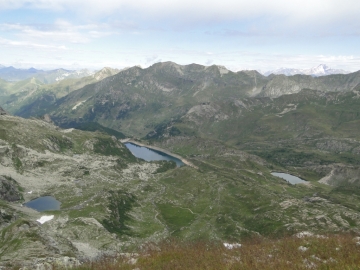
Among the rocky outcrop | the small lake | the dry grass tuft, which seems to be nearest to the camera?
the dry grass tuft

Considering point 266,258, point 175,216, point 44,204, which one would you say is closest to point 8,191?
point 44,204

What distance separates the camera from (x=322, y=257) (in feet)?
97.0

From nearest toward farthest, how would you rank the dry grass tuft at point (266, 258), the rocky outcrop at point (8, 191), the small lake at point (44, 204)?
the dry grass tuft at point (266, 258) → the rocky outcrop at point (8, 191) → the small lake at point (44, 204)

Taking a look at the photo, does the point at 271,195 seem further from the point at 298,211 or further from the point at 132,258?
the point at 132,258

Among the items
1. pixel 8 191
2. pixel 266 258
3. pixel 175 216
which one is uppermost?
pixel 266 258

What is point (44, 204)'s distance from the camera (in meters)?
170

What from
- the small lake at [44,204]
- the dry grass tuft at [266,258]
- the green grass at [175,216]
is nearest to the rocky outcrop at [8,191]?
the small lake at [44,204]

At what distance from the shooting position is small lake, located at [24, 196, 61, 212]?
534ft

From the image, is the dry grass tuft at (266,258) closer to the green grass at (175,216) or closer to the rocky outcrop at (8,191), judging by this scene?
the green grass at (175,216)

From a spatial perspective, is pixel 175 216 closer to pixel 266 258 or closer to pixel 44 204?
pixel 44 204

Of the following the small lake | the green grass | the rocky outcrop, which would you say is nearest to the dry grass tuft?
the green grass

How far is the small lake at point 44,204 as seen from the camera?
16262cm

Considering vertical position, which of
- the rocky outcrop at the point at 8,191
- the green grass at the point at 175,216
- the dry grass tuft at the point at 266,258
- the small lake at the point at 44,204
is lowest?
the green grass at the point at 175,216

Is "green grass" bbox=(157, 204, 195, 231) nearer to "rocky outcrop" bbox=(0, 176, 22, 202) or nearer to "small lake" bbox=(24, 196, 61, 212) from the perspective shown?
"small lake" bbox=(24, 196, 61, 212)
